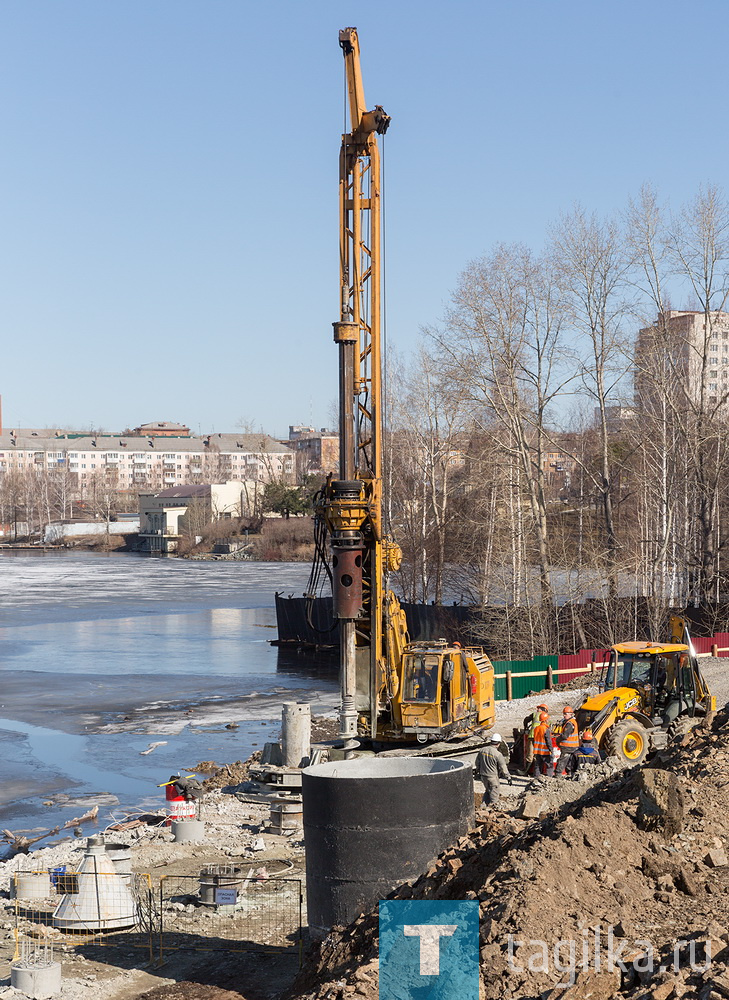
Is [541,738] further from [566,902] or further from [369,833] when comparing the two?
[566,902]

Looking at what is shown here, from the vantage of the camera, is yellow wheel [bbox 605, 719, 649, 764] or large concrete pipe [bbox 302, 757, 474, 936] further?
yellow wheel [bbox 605, 719, 649, 764]

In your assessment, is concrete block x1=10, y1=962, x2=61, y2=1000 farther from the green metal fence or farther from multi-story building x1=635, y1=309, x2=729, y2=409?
multi-story building x1=635, y1=309, x2=729, y2=409

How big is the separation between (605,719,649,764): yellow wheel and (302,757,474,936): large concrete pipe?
336 inches

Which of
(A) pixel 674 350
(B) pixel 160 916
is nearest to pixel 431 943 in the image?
(B) pixel 160 916

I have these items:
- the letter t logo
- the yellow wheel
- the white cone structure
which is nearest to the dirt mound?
the white cone structure

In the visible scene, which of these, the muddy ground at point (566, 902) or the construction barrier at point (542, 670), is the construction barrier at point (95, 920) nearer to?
the muddy ground at point (566, 902)

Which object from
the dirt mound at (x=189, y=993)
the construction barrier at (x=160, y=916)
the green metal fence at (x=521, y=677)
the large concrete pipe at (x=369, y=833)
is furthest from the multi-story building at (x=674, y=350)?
the dirt mound at (x=189, y=993)

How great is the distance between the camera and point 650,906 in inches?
320

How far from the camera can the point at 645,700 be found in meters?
19.1

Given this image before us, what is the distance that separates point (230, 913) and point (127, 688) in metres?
26.9

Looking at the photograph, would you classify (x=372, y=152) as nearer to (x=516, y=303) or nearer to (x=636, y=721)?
(x=636, y=721)

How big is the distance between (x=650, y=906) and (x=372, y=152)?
1564cm

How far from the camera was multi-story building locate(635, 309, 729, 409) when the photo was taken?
40.1 m

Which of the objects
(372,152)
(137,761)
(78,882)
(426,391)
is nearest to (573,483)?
(426,391)
